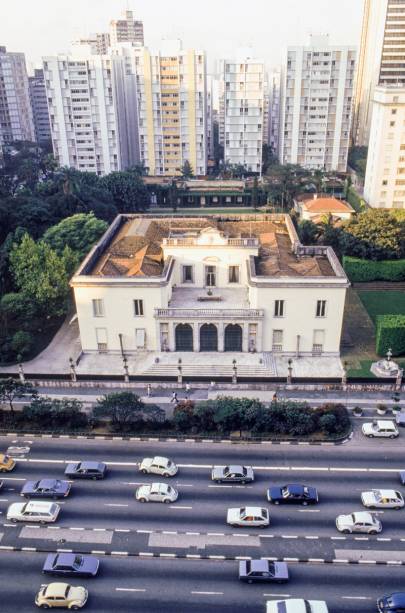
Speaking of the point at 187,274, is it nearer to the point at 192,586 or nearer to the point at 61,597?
the point at 192,586

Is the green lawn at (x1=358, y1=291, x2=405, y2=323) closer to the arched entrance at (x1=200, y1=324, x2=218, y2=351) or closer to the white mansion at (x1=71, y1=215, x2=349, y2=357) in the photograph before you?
the white mansion at (x1=71, y1=215, x2=349, y2=357)

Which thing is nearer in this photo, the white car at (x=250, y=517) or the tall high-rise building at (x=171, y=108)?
the white car at (x=250, y=517)

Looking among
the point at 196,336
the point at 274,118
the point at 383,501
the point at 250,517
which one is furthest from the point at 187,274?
the point at 274,118

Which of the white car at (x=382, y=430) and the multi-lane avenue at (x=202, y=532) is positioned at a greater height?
the white car at (x=382, y=430)

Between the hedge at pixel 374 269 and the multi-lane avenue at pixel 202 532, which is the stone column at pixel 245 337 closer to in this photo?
the multi-lane avenue at pixel 202 532

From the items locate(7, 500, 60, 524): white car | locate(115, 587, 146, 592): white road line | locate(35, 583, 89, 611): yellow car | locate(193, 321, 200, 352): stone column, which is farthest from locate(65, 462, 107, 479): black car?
locate(193, 321, 200, 352): stone column

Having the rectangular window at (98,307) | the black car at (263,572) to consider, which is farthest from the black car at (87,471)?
the rectangular window at (98,307)
